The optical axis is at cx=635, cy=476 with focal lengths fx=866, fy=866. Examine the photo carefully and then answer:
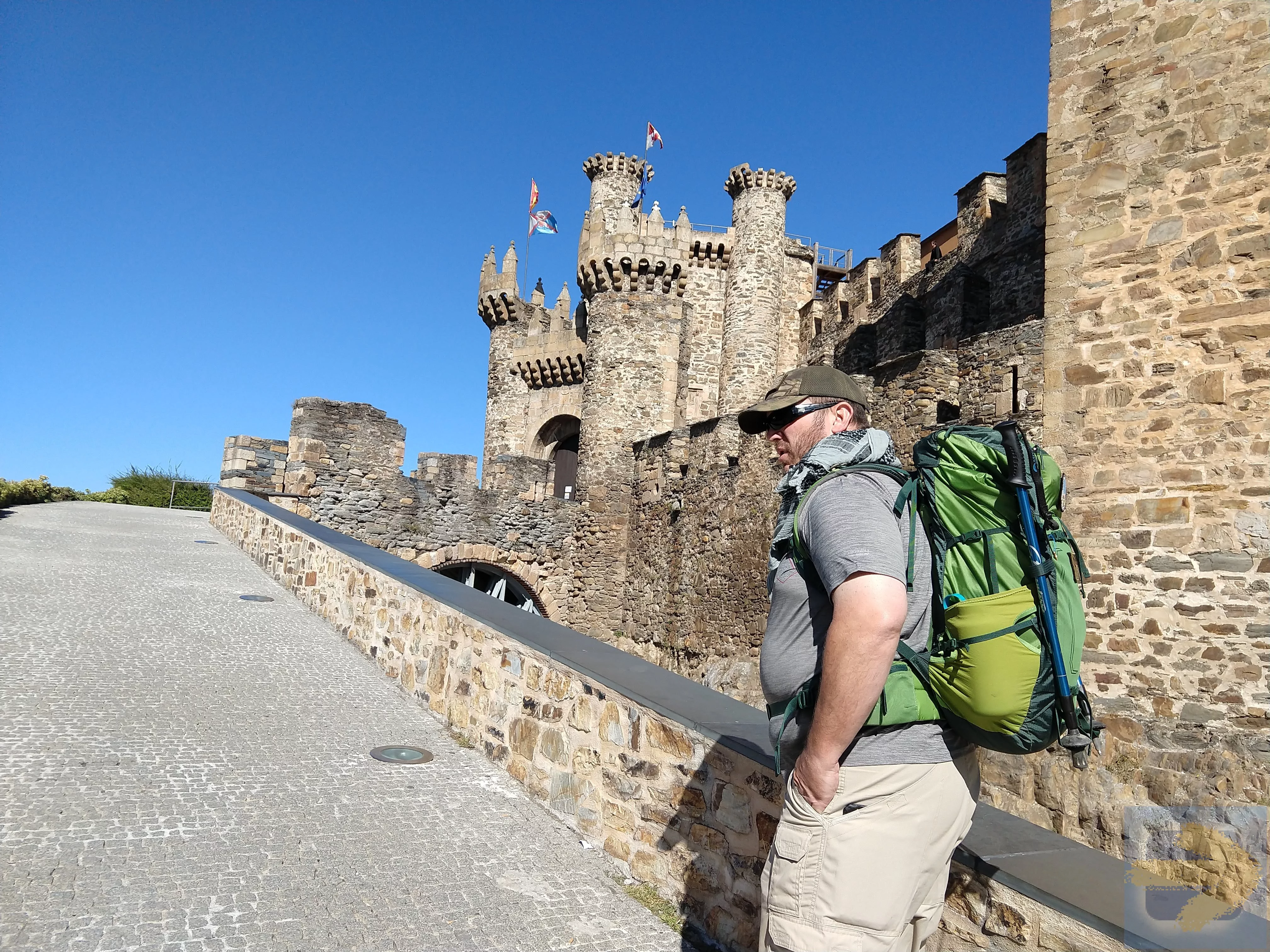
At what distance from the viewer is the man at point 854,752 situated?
1.81 m

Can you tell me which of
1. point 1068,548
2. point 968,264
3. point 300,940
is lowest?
point 300,940

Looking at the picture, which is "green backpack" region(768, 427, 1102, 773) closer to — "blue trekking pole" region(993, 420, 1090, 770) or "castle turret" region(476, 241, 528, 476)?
"blue trekking pole" region(993, 420, 1090, 770)

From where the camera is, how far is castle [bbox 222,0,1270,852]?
5543mm

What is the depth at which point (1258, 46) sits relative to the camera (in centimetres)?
552

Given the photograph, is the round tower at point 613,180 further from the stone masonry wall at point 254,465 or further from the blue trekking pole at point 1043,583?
the blue trekking pole at point 1043,583

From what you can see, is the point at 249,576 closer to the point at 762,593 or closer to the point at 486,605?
the point at 486,605

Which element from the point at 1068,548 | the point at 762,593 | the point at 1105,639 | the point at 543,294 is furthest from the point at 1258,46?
the point at 543,294

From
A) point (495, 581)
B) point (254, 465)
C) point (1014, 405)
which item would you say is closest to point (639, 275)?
point (495, 581)

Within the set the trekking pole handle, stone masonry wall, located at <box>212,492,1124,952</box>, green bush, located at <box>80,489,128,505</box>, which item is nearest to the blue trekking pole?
the trekking pole handle

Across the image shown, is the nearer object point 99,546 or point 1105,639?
point 1105,639

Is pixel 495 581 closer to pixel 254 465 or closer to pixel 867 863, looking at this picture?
pixel 254 465

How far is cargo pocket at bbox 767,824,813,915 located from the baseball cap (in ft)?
3.24

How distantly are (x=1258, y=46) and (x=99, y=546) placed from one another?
41.0ft

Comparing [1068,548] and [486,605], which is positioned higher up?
[1068,548]
